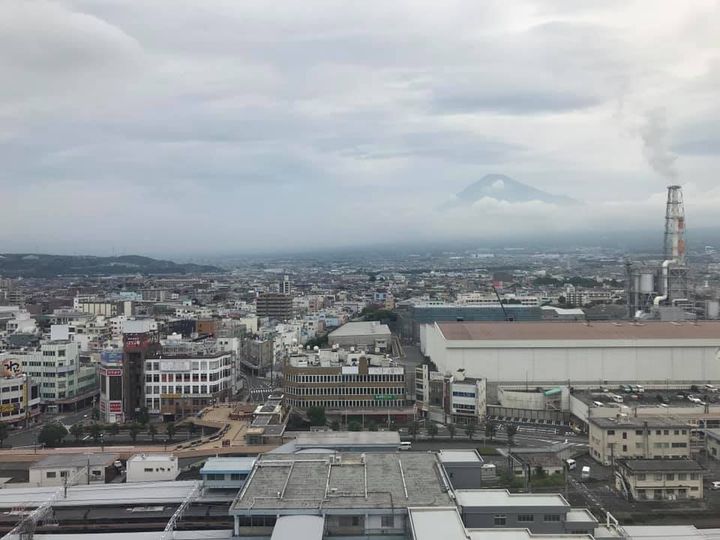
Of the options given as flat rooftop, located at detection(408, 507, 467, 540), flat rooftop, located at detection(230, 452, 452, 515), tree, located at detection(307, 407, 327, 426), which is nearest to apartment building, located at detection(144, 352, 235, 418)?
tree, located at detection(307, 407, 327, 426)

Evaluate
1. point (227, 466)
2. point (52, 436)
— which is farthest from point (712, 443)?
point (52, 436)

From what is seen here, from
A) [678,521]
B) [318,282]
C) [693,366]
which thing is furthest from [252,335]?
[318,282]

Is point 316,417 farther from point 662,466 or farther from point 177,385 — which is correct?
point 662,466

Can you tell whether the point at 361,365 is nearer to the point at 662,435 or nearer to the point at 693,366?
the point at 662,435

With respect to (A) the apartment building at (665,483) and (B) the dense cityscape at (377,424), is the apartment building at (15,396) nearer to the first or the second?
(B) the dense cityscape at (377,424)

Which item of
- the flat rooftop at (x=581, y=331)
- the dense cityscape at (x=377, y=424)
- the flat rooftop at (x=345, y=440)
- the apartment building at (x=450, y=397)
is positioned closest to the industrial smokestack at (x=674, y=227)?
the dense cityscape at (x=377, y=424)

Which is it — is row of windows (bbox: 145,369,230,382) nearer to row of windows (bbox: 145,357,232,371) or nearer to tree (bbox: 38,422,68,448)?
row of windows (bbox: 145,357,232,371)
